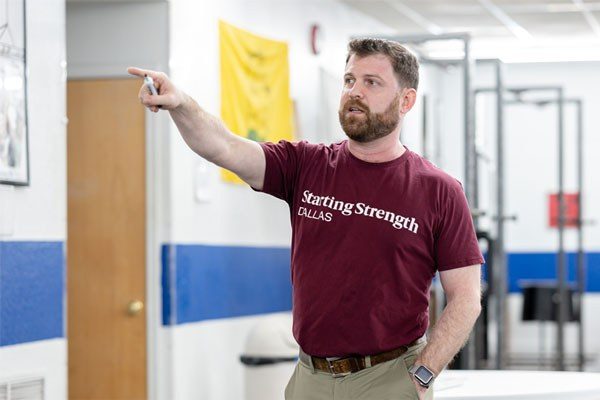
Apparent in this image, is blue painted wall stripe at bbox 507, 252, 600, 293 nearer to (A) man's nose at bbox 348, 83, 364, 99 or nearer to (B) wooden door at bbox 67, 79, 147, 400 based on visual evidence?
(B) wooden door at bbox 67, 79, 147, 400

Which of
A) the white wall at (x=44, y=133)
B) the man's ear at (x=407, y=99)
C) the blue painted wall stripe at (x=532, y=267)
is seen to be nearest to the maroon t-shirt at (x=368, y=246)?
the man's ear at (x=407, y=99)

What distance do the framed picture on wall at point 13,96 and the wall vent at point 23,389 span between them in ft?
2.41

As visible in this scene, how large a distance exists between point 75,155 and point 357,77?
3283 mm

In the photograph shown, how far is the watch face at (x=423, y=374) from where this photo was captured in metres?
2.79

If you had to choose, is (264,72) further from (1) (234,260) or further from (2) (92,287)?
(2) (92,287)

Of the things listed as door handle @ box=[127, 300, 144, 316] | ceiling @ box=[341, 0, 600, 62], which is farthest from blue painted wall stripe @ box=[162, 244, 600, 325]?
ceiling @ box=[341, 0, 600, 62]

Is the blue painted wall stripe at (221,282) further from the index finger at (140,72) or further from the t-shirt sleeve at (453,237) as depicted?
the index finger at (140,72)

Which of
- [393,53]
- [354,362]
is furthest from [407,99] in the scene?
[354,362]

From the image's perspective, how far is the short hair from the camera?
2.86 meters

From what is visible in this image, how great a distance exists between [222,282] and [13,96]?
7.92ft

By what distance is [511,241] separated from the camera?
39.2 ft

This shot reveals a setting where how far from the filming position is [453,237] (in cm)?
283

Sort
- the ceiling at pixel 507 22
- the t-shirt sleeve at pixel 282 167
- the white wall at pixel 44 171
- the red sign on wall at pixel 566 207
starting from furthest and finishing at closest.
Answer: the red sign on wall at pixel 566 207
the ceiling at pixel 507 22
the white wall at pixel 44 171
the t-shirt sleeve at pixel 282 167

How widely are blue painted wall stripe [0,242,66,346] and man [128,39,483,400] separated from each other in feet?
5.47
